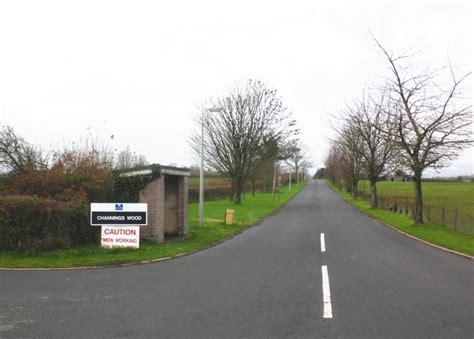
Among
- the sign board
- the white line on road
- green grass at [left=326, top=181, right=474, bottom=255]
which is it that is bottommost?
the white line on road

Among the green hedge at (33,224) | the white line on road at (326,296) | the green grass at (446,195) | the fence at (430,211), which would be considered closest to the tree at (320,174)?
the green grass at (446,195)

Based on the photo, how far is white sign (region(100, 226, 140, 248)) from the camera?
1339 centimetres

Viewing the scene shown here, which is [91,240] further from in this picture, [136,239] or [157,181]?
[157,181]

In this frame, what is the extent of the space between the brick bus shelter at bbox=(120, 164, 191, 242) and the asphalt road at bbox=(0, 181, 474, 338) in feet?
9.94

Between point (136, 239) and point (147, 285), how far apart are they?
15.5 feet

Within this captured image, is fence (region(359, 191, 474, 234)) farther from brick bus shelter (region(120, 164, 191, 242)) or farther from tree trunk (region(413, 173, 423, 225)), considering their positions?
brick bus shelter (region(120, 164, 191, 242))

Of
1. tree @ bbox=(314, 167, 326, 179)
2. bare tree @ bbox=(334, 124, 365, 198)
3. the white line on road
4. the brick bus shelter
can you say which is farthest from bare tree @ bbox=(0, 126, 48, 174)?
tree @ bbox=(314, 167, 326, 179)

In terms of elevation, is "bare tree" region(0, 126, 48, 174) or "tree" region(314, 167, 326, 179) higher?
"tree" region(314, 167, 326, 179)

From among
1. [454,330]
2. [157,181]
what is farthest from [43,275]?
[454,330]

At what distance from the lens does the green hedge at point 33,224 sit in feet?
40.9

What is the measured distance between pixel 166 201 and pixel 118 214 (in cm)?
Result: 435

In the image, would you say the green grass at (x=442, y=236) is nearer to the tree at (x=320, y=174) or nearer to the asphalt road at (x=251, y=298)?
the asphalt road at (x=251, y=298)

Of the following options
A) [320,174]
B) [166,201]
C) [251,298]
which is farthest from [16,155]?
[320,174]

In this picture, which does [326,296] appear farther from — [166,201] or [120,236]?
[166,201]
